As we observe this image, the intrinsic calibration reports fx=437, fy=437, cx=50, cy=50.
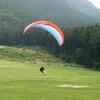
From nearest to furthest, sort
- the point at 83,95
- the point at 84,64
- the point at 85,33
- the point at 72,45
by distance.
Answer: the point at 83,95, the point at 84,64, the point at 85,33, the point at 72,45

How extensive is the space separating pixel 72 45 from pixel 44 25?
385 ft

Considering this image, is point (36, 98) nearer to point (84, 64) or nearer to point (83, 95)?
point (83, 95)

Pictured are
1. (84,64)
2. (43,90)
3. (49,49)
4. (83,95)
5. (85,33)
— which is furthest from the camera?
(49,49)

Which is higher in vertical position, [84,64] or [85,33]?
[85,33]

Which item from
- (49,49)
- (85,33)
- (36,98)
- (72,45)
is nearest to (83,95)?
(36,98)

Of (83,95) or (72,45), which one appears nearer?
(83,95)

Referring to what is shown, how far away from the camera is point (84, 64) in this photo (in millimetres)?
136000

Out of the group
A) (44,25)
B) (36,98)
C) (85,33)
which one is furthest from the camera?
(85,33)

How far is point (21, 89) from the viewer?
4331cm

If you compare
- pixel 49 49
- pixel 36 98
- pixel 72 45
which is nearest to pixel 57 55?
pixel 72 45

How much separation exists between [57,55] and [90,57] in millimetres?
29341

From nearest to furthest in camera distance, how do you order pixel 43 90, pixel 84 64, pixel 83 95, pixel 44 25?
1. pixel 83 95
2. pixel 43 90
3. pixel 44 25
4. pixel 84 64

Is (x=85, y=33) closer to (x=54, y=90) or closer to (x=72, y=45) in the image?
(x=72, y=45)

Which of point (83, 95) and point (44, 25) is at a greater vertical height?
point (44, 25)
